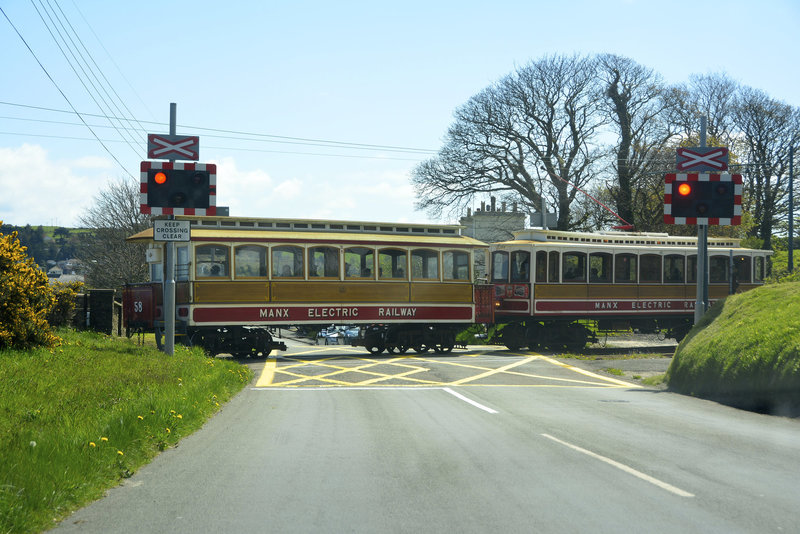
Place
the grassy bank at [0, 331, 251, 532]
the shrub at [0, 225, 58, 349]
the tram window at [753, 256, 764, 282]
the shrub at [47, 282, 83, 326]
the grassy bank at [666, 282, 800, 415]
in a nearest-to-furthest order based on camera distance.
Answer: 1. the grassy bank at [0, 331, 251, 532]
2. the grassy bank at [666, 282, 800, 415]
3. the shrub at [0, 225, 58, 349]
4. the shrub at [47, 282, 83, 326]
5. the tram window at [753, 256, 764, 282]

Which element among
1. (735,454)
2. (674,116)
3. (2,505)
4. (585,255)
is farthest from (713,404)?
(674,116)

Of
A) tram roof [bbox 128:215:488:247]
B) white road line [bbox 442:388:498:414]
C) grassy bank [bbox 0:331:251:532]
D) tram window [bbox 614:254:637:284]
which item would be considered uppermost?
tram roof [bbox 128:215:488:247]

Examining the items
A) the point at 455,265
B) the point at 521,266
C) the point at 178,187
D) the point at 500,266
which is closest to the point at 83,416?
the point at 178,187

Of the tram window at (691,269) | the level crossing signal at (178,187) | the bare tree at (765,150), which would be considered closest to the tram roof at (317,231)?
the level crossing signal at (178,187)

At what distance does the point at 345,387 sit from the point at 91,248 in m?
44.2

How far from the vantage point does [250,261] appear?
22625 millimetres

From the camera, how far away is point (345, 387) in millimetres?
15602

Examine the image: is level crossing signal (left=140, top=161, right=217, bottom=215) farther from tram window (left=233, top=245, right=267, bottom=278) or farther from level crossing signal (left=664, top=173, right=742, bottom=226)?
level crossing signal (left=664, top=173, right=742, bottom=226)

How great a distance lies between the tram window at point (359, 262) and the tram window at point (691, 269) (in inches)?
509

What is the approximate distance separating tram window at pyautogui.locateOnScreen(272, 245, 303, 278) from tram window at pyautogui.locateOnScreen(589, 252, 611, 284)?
1092 centimetres

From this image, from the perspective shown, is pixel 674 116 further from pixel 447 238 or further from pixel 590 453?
pixel 590 453

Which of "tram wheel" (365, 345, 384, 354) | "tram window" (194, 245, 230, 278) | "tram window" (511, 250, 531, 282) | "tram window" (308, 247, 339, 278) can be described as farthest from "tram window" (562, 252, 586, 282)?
"tram window" (194, 245, 230, 278)

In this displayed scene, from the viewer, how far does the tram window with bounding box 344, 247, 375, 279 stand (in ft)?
78.4

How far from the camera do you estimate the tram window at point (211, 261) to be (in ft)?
72.2
